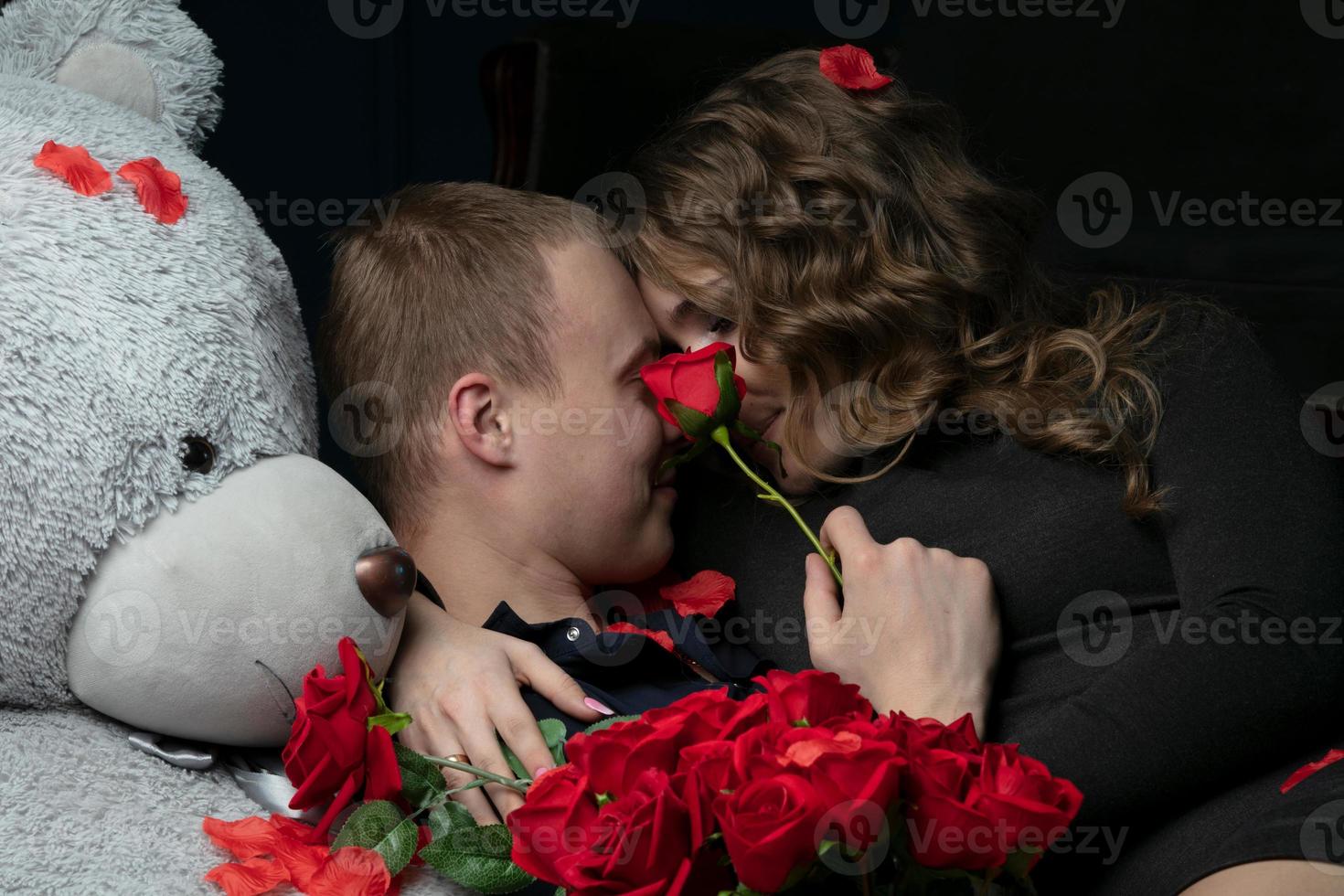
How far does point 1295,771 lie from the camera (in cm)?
100

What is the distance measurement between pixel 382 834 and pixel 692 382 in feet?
1.46

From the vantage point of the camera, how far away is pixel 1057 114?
2527 millimetres

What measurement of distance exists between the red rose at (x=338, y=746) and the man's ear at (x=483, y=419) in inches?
13.0

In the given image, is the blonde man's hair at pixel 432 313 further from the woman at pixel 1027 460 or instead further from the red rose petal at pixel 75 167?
the red rose petal at pixel 75 167

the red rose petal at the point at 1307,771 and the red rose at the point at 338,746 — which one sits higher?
the red rose at the point at 338,746

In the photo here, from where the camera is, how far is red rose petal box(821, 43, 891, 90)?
133 cm

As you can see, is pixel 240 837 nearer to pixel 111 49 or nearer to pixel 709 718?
pixel 709 718

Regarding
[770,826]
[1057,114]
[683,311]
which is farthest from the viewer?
[1057,114]

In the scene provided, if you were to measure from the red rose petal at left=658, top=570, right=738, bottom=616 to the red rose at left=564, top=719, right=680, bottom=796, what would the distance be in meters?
0.59

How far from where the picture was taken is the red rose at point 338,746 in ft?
2.61

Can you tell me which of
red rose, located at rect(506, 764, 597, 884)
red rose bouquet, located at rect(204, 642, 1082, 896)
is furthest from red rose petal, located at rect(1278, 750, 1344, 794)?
red rose, located at rect(506, 764, 597, 884)

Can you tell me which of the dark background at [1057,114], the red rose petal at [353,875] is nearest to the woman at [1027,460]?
the red rose petal at [353,875]

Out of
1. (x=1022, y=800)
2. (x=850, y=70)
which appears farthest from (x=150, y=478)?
(x=850, y=70)

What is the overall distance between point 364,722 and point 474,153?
209 centimetres
